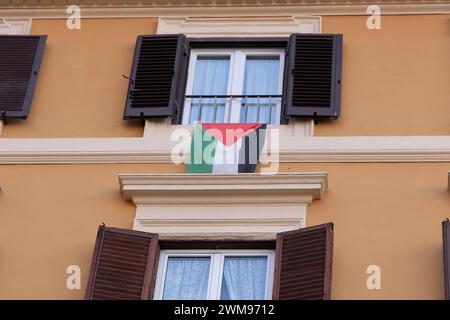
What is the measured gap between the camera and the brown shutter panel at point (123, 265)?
12562 millimetres

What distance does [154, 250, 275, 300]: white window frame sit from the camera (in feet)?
41.9

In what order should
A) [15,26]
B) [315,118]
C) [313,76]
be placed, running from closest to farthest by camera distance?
[315,118]
[313,76]
[15,26]

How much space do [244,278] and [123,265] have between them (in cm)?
122

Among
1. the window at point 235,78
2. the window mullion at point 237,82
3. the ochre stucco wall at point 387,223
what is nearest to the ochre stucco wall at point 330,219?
the ochre stucco wall at point 387,223

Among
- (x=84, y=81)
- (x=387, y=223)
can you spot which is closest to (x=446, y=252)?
(x=387, y=223)

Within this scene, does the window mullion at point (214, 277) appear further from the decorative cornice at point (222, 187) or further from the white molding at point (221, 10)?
the white molding at point (221, 10)

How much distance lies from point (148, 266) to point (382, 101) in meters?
3.48

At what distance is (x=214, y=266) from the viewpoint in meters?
13.0

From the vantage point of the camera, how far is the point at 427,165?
1375cm

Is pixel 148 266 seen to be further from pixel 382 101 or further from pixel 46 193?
pixel 382 101

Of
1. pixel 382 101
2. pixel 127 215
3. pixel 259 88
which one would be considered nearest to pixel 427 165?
pixel 382 101

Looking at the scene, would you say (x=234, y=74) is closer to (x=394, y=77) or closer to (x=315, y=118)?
(x=315, y=118)

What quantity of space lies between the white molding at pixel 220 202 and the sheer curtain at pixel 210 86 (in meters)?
1.36

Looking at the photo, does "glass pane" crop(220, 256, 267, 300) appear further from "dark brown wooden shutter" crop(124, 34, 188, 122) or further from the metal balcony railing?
"dark brown wooden shutter" crop(124, 34, 188, 122)
